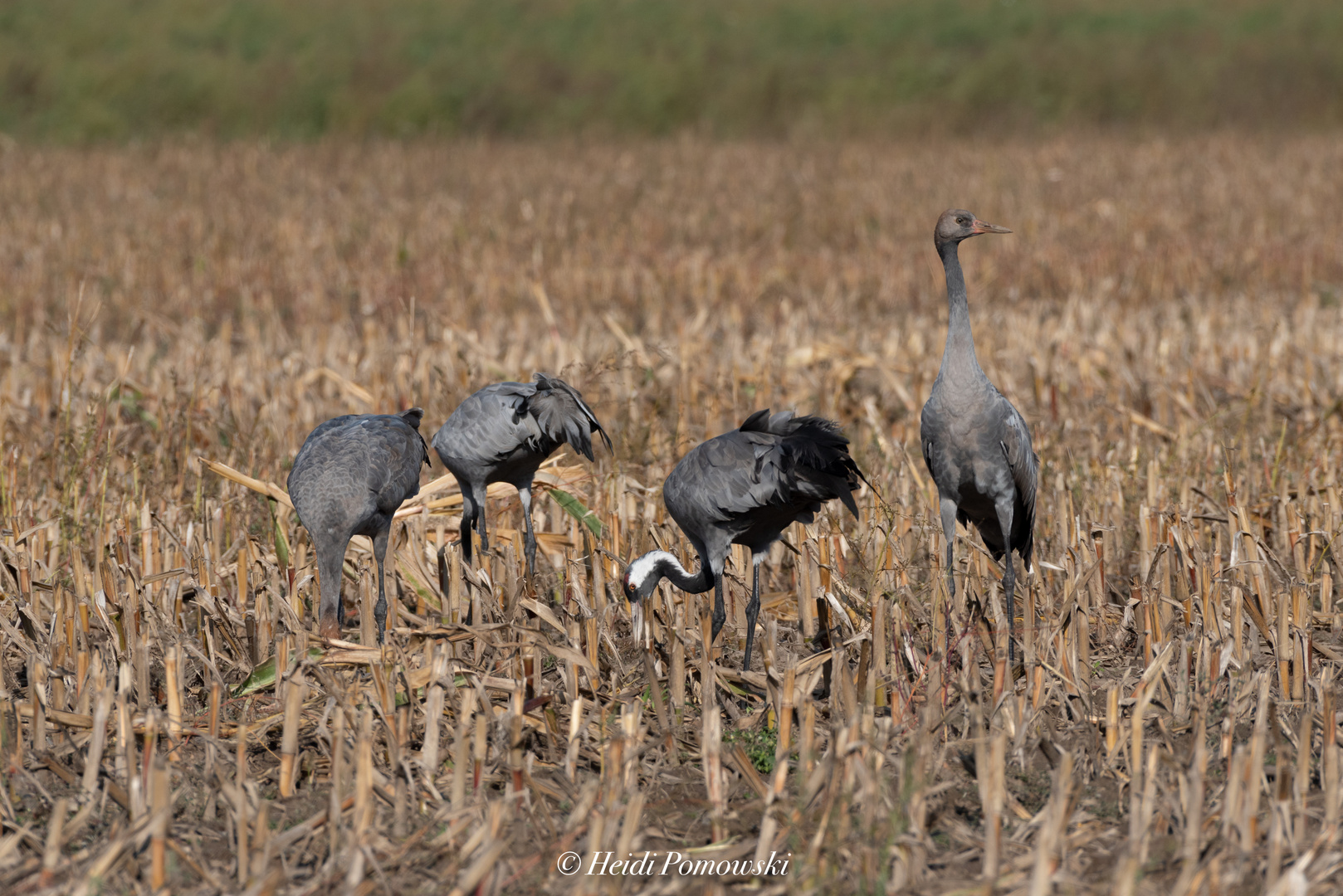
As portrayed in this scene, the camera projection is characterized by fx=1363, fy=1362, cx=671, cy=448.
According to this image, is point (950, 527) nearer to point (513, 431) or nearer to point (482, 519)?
point (513, 431)

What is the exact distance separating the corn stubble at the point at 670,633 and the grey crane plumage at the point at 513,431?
32cm

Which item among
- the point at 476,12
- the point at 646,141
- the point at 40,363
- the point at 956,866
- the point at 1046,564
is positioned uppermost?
the point at 476,12

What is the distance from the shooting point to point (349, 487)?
173 inches

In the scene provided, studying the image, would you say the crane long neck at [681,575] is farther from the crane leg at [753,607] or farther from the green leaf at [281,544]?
the green leaf at [281,544]

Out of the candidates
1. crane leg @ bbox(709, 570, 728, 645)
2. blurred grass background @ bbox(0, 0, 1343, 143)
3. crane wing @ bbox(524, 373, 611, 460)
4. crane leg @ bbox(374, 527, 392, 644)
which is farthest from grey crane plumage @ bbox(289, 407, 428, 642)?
blurred grass background @ bbox(0, 0, 1343, 143)

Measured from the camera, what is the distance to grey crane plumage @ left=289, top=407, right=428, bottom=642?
434cm

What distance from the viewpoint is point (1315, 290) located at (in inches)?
450

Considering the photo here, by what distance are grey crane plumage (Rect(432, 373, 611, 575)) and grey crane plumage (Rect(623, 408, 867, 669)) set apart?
65cm

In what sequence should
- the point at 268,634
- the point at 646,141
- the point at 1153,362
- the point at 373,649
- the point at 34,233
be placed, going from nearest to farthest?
the point at 373,649 → the point at 268,634 → the point at 1153,362 → the point at 34,233 → the point at 646,141

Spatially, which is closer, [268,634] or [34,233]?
[268,634]

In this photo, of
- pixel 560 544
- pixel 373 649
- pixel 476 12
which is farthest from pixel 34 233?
pixel 476 12

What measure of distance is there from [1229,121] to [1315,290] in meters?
15.4

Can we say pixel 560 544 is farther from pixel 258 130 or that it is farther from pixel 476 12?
pixel 476 12

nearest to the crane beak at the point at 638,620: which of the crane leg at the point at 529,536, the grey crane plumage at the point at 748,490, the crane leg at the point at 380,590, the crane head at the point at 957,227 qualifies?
the grey crane plumage at the point at 748,490
